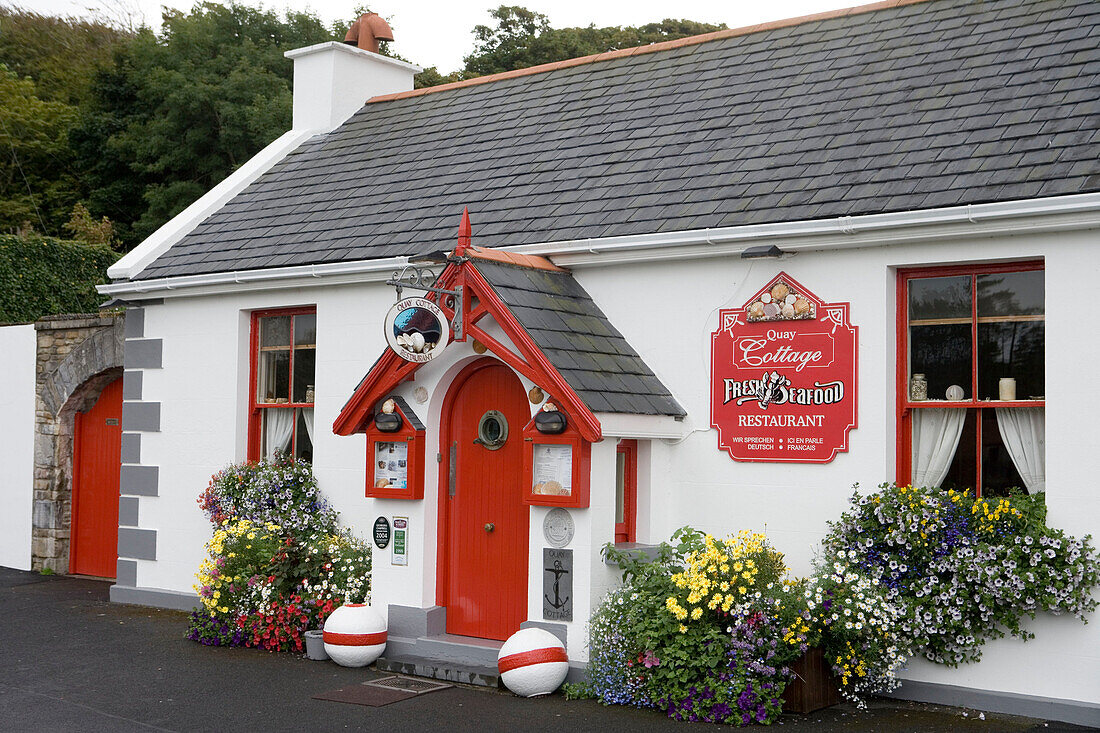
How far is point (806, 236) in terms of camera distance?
864cm

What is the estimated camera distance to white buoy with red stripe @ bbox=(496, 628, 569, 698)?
8305 millimetres

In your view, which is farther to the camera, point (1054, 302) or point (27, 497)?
point (27, 497)

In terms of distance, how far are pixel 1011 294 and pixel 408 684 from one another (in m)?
5.30

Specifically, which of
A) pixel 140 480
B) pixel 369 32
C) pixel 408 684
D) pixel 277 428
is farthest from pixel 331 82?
pixel 408 684

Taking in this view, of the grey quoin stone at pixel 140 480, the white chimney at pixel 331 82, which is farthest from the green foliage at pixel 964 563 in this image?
the white chimney at pixel 331 82

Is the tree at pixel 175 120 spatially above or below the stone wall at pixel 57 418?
above

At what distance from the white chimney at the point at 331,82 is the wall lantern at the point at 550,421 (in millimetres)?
8044

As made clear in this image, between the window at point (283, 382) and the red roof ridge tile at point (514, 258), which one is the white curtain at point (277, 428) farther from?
the red roof ridge tile at point (514, 258)

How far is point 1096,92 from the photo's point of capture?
28.3 ft

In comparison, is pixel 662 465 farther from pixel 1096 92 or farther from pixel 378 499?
pixel 1096 92

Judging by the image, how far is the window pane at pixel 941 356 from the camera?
830 cm

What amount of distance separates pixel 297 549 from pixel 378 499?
3.77 feet

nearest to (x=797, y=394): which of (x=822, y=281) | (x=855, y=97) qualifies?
(x=822, y=281)

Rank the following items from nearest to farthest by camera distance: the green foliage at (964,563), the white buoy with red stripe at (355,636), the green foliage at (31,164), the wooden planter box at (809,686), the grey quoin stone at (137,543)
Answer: the green foliage at (964,563) → the wooden planter box at (809,686) → the white buoy with red stripe at (355,636) → the grey quoin stone at (137,543) → the green foliage at (31,164)
